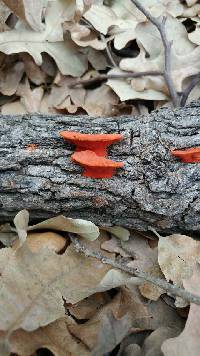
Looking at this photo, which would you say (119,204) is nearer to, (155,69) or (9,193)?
(9,193)

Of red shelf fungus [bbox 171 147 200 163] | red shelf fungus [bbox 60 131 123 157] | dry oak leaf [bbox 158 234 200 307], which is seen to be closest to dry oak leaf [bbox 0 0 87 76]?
red shelf fungus [bbox 60 131 123 157]

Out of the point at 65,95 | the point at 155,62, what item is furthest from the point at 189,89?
the point at 65,95

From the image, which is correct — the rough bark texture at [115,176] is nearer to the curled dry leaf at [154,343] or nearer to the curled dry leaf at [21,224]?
the curled dry leaf at [21,224]

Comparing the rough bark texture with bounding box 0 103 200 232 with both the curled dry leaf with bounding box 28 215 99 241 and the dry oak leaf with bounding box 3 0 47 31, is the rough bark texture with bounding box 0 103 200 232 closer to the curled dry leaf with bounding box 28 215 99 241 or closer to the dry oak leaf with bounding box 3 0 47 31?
the curled dry leaf with bounding box 28 215 99 241

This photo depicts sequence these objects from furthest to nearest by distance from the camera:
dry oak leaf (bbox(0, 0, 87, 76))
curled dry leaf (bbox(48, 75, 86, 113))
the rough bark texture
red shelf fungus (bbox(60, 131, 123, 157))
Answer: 1. curled dry leaf (bbox(48, 75, 86, 113))
2. dry oak leaf (bbox(0, 0, 87, 76))
3. the rough bark texture
4. red shelf fungus (bbox(60, 131, 123, 157))

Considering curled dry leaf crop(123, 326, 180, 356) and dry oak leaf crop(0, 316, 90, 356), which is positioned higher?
dry oak leaf crop(0, 316, 90, 356)

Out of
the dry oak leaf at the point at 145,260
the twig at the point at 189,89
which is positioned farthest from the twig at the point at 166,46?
the dry oak leaf at the point at 145,260

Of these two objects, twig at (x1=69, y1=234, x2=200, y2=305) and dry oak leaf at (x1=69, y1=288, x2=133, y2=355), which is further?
twig at (x1=69, y1=234, x2=200, y2=305)
